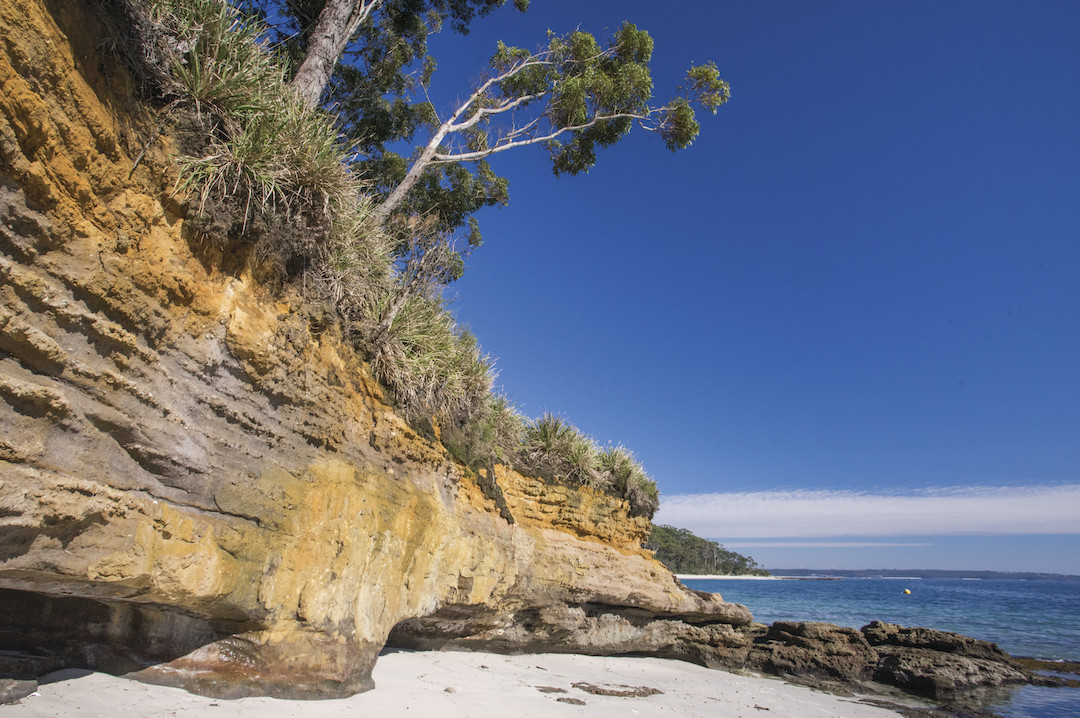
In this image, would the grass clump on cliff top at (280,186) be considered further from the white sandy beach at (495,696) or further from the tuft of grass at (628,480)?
the tuft of grass at (628,480)

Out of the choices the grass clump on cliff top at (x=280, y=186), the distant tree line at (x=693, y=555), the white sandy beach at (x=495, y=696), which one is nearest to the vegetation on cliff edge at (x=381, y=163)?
the grass clump on cliff top at (x=280, y=186)

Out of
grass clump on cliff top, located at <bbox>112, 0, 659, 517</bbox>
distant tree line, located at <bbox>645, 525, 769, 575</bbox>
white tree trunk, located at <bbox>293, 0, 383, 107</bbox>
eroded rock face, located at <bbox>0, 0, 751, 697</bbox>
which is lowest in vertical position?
distant tree line, located at <bbox>645, 525, 769, 575</bbox>

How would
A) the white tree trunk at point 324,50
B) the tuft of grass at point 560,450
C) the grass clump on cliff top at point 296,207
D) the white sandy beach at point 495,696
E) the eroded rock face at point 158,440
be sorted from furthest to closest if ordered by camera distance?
the tuft of grass at point 560,450 → the white tree trunk at point 324,50 → the grass clump on cliff top at point 296,207 → the white sandy beach at point 495,696 → the eroded rock face at point 158,440

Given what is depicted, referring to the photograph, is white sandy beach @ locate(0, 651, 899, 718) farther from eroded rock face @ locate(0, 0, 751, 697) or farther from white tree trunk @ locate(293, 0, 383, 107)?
white tree trunk @ locate(293, 0, 383, 107)

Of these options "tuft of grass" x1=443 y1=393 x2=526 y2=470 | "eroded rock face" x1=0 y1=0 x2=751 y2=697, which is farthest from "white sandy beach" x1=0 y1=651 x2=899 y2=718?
"tuft of grass" x1=443 y1=393 x2=526 y2=470

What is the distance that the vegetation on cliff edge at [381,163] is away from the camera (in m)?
4.06

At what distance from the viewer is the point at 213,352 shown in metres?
3.94

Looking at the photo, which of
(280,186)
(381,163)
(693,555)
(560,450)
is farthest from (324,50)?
(693,555)

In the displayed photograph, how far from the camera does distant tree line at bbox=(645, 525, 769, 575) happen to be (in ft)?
226

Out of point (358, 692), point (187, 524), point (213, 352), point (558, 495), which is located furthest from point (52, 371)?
point (558, 495)

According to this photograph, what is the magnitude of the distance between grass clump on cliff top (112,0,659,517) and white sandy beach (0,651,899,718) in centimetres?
258

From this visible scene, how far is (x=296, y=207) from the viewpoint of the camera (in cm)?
483

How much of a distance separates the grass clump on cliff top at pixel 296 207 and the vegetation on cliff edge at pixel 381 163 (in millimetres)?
16

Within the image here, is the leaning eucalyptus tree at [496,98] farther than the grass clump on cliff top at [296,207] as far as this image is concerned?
Yes
